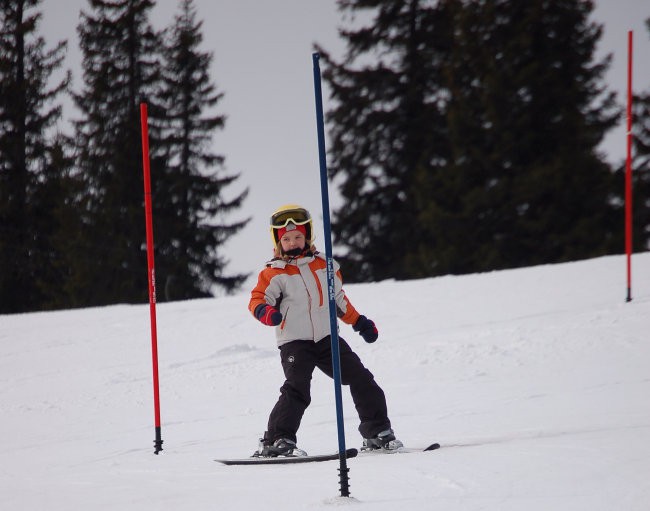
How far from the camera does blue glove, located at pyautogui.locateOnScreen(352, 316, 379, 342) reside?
200 inches

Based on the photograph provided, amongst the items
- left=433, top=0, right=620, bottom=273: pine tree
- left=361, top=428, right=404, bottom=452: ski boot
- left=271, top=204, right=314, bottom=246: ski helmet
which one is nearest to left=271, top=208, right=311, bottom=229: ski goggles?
left=271, top=204, right=314, bottom=246: ski helmet

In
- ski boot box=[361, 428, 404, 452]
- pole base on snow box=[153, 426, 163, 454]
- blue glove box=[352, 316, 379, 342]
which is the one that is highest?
blue glove box=[352, 316, 379, 342]

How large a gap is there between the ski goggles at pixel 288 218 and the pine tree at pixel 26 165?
2359 centimetres

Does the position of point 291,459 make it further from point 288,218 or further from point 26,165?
point 26,165

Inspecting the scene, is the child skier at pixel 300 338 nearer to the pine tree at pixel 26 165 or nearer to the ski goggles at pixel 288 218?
the ski goggles at pixel 288 218

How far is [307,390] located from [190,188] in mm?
23758

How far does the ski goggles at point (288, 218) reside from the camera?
5203 mm

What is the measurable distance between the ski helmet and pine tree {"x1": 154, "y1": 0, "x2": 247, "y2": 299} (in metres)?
22.2

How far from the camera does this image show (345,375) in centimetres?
514

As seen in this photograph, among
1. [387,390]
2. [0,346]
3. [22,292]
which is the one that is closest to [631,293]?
[387,390]

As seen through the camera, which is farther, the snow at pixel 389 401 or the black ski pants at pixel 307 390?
the black ski pants at pixel 307 390

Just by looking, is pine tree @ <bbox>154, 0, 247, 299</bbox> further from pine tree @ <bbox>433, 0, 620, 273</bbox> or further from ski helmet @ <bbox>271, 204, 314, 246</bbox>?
ski helmet @ <bbox>271, 204, 314, 246</bbox>

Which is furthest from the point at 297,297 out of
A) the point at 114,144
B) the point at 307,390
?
the point at 114,144

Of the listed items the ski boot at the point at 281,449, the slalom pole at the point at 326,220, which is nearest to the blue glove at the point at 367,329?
the ski boot at the point at 281,449
